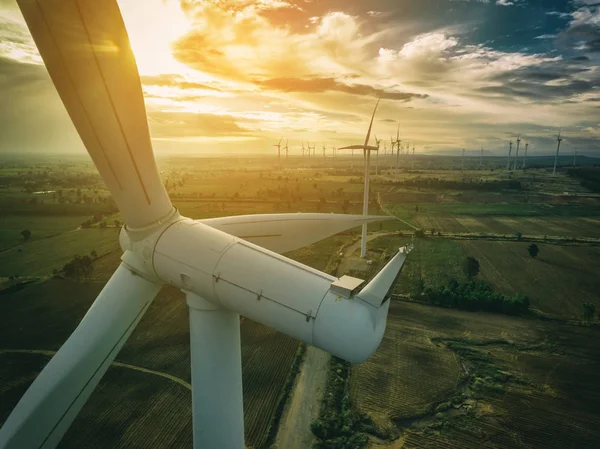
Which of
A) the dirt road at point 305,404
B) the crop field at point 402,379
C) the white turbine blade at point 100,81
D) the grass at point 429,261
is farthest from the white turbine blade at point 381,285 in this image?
the grass at point 429,261

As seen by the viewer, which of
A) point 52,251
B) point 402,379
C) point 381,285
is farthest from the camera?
point 52,251

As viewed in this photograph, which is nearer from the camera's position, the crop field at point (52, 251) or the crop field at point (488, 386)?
the crop field at point (488, 386)

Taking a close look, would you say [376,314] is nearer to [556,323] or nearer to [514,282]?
[556,323]

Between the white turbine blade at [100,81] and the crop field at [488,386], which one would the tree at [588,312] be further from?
the white turbine blade at [100,81]

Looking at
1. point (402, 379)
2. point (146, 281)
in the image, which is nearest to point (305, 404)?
point (402, 379)

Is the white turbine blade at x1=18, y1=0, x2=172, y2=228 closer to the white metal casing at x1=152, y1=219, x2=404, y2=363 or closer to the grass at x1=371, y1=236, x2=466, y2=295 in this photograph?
the white metal casing at x1=152, y1=219, x2=404, y2=363

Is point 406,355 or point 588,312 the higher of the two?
point 588,312

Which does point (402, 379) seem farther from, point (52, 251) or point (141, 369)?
point (52, 251)
